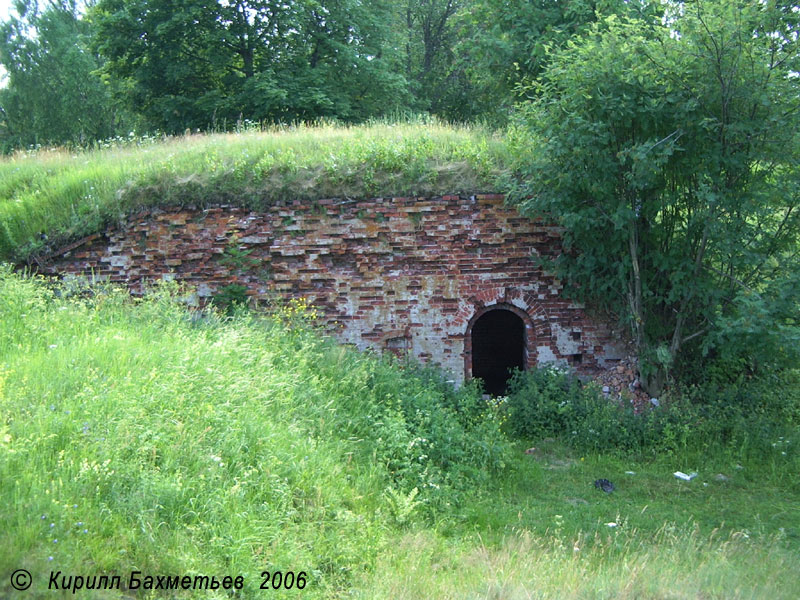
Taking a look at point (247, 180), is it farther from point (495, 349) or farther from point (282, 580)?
point (282, 580)

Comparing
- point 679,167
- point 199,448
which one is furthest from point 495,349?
point 199,448

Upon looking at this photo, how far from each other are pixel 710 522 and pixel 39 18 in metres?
30.3

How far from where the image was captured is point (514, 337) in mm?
11844

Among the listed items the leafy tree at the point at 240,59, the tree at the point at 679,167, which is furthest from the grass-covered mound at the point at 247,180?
the leafy tree at the point at 240,59

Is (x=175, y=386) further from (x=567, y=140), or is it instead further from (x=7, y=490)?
(x=567, y=140)

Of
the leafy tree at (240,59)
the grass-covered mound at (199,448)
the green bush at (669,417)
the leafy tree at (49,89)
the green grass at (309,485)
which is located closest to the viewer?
the grass-covered mound at (199,448)

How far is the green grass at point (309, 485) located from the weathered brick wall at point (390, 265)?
1475mm

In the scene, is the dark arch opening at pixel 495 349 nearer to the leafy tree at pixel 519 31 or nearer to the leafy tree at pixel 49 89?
the leafy tree at pixel 519 31

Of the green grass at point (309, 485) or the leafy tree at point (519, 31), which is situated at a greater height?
the leafy tree at point (519, 31)

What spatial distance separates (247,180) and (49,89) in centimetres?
2100

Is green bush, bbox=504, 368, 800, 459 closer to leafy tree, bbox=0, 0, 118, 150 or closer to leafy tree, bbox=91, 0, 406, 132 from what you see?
leafy tree, bbox=91, 0, 406, 132

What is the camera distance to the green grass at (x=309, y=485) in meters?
3.87

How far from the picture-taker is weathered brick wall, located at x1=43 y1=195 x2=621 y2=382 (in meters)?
9.16

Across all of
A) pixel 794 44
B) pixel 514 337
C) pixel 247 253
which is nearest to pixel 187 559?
pixel 247 253
